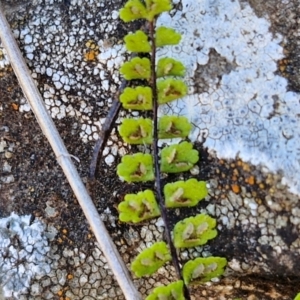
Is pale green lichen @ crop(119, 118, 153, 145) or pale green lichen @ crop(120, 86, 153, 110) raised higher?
pale green lichen @ crop(120, 86, 153, 110)

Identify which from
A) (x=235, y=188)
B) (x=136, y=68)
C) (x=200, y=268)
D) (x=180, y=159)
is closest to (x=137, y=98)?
(x=136, y=68)

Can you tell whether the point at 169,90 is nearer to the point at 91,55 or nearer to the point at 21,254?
the point at 91,55

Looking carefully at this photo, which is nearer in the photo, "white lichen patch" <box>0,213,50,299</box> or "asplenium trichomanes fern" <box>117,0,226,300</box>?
"asplenium trichomanes fern" <box>117,0,226,300</box>

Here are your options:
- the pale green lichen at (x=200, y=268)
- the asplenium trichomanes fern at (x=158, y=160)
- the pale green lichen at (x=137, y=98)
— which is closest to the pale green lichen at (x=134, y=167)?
the asplenium trichomanes fern at (x=158, y=160)

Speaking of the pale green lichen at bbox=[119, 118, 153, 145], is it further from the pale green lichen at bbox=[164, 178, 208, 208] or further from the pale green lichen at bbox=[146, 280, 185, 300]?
the pale green lichen at bbox=[146, 280, 185, 300]

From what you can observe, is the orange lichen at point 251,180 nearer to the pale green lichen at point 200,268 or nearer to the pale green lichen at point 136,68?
the pale green lichen at point 200,268

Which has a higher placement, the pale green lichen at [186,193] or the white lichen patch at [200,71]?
the white lichen patch at [200,71]

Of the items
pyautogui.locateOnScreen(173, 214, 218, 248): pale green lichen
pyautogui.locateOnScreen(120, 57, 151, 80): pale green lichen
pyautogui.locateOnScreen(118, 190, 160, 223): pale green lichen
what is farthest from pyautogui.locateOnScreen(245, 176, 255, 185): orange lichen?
pyautogui.locateOnScreen(120, 57, 151, 80): pale green lichen
